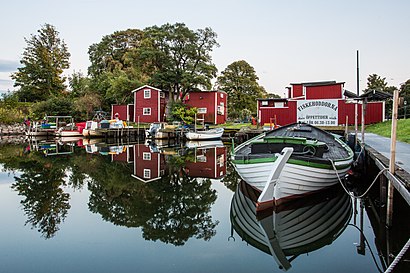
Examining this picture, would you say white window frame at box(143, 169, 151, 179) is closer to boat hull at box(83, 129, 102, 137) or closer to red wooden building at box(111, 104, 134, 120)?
boat hull at box(83, 129, 102, 137)

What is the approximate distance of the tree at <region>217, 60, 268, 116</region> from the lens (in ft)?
159

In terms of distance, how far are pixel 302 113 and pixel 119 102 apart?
90.6 ft

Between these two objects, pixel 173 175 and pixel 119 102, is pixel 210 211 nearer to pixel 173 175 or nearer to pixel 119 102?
pixel 173 175

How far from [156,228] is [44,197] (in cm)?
445

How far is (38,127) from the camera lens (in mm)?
37344

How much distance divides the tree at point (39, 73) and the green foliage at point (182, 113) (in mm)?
24690

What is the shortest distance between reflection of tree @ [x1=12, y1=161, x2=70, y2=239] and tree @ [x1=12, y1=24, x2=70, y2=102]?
41670 mm

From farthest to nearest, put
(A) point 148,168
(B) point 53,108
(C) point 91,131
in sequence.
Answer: (B) point 53,108
(C) point 91,131
(A) point 148,168

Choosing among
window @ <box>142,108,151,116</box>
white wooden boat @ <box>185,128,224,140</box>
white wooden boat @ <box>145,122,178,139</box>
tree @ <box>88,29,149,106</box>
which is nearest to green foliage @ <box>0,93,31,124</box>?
tree @ <box>88,29,149,106</box>

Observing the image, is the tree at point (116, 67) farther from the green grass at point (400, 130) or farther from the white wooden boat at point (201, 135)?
the green grass at point (400, 130)

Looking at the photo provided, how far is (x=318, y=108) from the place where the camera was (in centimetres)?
2181

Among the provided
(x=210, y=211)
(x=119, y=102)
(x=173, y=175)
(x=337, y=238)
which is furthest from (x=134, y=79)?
(x=337, y=238)

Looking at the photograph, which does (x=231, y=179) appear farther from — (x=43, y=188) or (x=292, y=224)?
(x=43, y=188)

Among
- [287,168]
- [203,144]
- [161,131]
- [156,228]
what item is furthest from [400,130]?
[161,131]
